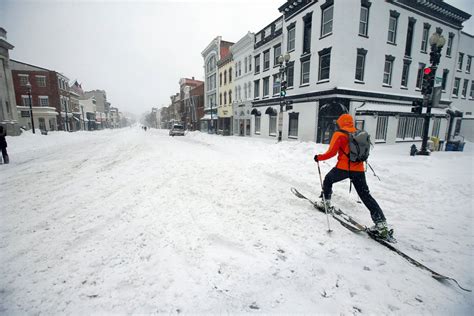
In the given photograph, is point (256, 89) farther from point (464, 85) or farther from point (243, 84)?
point (464, 85)

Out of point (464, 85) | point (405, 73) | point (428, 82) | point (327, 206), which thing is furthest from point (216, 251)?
point (464, 85)

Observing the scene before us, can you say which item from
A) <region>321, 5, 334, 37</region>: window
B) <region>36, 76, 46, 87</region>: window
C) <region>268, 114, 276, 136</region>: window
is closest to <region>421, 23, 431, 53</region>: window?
<region>321, 5, 334, 37</region>: window

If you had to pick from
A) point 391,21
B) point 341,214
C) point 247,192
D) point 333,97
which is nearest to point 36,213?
point 247,192

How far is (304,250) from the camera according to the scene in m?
3.03

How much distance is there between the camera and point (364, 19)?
Result: 1509cm

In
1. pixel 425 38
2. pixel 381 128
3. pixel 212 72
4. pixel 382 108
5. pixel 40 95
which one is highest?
pixel 212 72

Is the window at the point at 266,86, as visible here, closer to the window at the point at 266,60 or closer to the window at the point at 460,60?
the window at the point at 266,60

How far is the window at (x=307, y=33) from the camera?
55.4ft

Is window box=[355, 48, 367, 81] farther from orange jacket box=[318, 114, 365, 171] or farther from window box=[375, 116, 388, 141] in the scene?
orange jacket box=[318, 114, 365, 171]

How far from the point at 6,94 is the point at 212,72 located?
26040mm

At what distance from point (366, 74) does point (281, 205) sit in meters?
16.1

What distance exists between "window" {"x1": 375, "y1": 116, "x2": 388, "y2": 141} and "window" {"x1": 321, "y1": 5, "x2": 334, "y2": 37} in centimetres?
800

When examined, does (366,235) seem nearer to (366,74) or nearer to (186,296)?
(186,296)

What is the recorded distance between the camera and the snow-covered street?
213 centimetres
